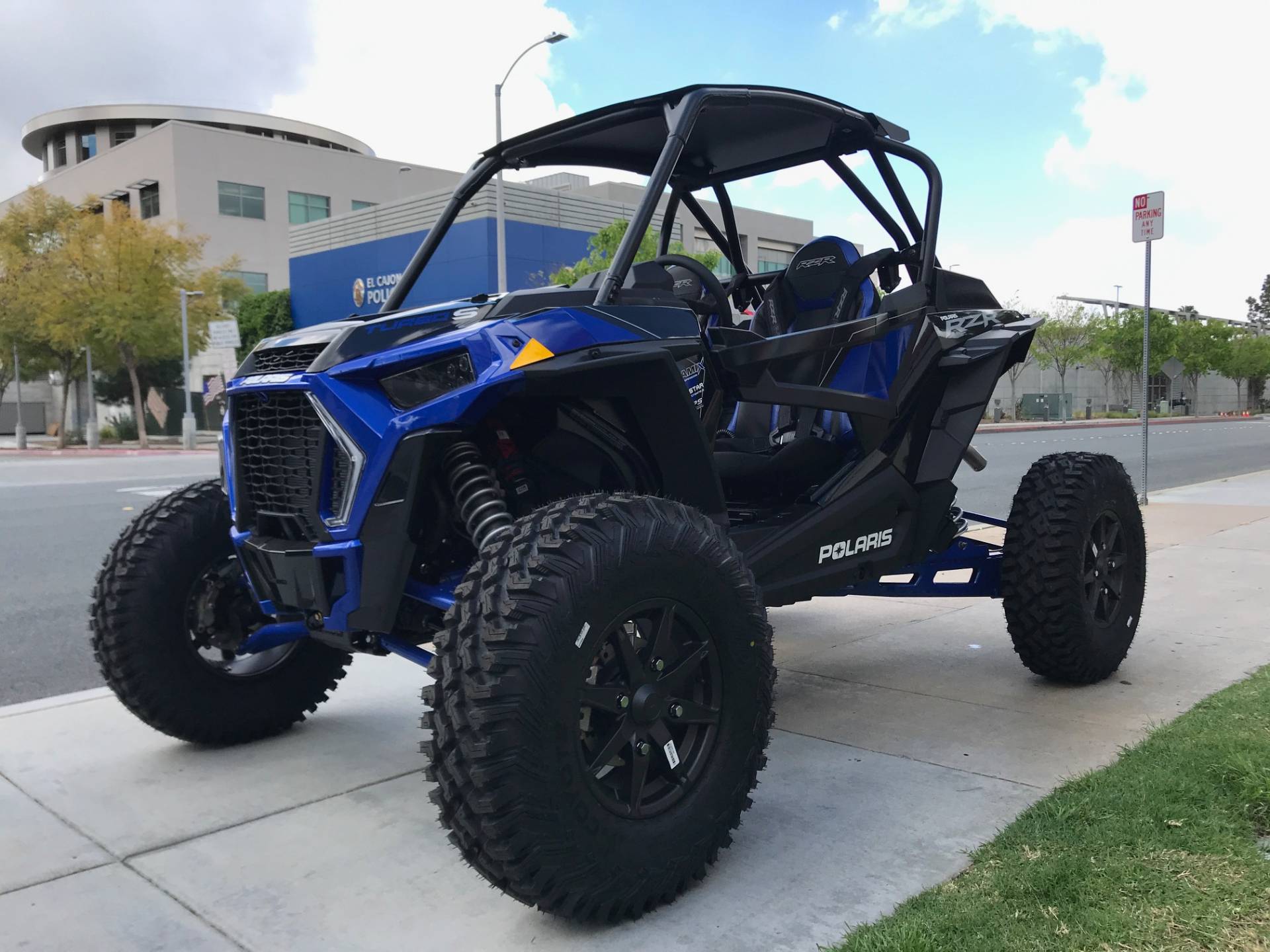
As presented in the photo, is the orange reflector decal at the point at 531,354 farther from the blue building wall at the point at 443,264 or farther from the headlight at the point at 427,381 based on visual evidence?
the blue building wall at the point at 443,264

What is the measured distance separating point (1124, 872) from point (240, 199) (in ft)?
175

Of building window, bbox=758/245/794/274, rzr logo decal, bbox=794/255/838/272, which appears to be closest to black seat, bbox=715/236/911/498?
rzr logo decal, bbox=794/255/838/272

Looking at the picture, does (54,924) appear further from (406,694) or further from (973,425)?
(973,425)

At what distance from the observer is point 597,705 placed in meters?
2.55

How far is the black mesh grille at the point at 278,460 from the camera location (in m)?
2.98

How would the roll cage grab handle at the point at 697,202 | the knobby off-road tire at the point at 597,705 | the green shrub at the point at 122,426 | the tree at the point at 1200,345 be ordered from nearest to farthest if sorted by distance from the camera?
the knobby off-road tire at the point at 597,705, the roll cage grab handle at the point at 697,202, the green shrub at the point at 122,426, the tree at the point at 1200,345

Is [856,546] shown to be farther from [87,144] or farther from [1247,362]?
[1247,362]

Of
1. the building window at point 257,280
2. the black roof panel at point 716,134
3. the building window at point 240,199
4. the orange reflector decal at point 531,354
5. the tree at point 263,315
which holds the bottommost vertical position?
the orange reflector decal at point 531,354

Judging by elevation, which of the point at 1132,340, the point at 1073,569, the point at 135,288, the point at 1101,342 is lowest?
the point at 1073,569

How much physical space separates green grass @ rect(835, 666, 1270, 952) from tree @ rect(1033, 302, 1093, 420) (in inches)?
2186

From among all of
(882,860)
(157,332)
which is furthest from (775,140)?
(157,332)

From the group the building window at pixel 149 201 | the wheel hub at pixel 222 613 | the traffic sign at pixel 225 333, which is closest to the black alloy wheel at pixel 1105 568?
the wheel hub at pixel 222 613

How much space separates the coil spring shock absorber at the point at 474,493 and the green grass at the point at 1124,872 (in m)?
1.30

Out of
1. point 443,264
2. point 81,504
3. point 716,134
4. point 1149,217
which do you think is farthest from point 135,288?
point 716,134
